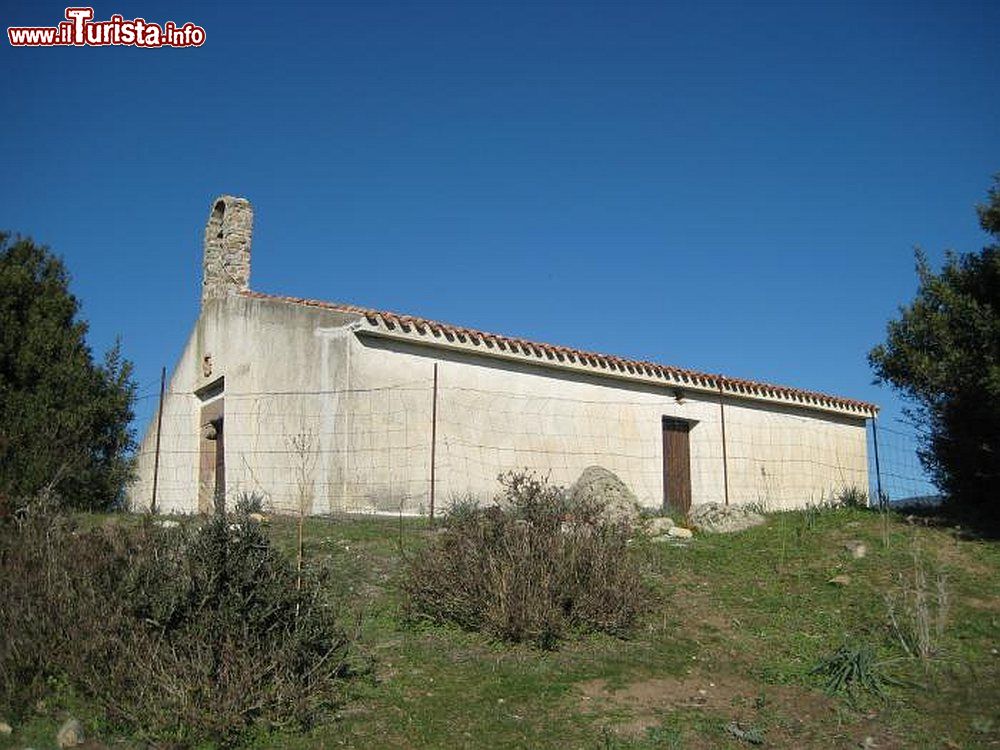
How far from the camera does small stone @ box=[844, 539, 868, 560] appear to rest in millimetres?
10438

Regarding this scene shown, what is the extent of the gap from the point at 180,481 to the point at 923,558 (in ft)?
39.9

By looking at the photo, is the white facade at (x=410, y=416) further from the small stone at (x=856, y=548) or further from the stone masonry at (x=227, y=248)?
the small stone at (x=856, y=548)

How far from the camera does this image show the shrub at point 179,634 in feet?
19.4

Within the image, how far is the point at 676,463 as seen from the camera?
17578 mm

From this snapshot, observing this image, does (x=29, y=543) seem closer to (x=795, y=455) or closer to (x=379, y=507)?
(x=379, y=507)

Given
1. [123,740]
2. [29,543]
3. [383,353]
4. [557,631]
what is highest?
[383,353]

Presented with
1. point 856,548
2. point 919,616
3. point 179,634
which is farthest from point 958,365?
point 179,634

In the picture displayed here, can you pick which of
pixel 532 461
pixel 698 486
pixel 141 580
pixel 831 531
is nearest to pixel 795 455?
pixel 698 486

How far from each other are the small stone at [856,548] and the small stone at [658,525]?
82.8 inches

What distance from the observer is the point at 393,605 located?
8594mm

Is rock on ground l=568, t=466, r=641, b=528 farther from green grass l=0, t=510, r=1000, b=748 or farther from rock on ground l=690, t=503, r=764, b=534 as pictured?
green grass l=0, t=510, r=1000, b=748

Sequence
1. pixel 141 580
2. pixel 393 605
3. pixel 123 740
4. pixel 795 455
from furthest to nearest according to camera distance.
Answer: pixel 795 455
pixel 393 605
pixel 141 580
pixel 123 740

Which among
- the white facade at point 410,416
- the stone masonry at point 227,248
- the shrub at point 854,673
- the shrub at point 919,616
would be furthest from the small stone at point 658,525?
the stone masonry at point 227,248

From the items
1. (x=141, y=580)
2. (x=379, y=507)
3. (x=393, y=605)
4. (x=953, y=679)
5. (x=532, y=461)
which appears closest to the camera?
(x=141, y=580)
